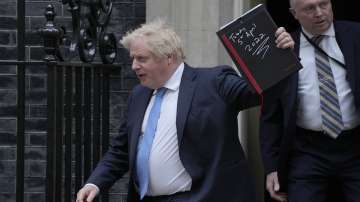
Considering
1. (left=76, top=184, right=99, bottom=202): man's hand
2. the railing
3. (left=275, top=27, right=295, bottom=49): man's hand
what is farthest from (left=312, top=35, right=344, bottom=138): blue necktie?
the railing

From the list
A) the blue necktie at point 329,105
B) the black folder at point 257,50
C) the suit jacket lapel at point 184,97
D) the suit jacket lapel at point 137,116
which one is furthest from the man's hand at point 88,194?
the blue necktie at point 329,105

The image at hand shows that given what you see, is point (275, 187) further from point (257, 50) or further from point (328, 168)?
point (257, 50)

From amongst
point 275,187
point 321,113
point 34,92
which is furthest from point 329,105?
point 34,92

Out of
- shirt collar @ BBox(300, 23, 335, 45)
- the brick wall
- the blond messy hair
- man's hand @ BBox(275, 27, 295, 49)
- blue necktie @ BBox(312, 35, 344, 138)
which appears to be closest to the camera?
man's hand @ BBox(275, 27, 295, 49)

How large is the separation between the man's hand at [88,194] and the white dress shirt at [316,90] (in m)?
1.08

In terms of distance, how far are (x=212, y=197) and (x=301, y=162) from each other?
66 cm

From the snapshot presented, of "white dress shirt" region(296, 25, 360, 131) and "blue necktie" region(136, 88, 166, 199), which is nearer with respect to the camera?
"blue necktie" region(136, 88, 166, 199)

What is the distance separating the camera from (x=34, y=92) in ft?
22.6

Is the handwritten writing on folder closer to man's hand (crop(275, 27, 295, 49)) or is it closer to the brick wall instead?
man's hand (crop(275, 27, 295, 49))

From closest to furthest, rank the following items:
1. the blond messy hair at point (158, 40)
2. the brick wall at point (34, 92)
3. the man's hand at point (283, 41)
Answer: the man's hand at point (283, 41), the blond messy hair at point (158, 40), the brick wall at point (34, 92)

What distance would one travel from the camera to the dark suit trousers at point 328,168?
497cm

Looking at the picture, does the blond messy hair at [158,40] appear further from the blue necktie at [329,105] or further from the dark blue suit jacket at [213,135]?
the blue necktie at [329,105]

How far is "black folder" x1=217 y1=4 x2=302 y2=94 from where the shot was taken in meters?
4.52

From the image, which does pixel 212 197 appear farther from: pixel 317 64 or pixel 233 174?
pixel 317 64
